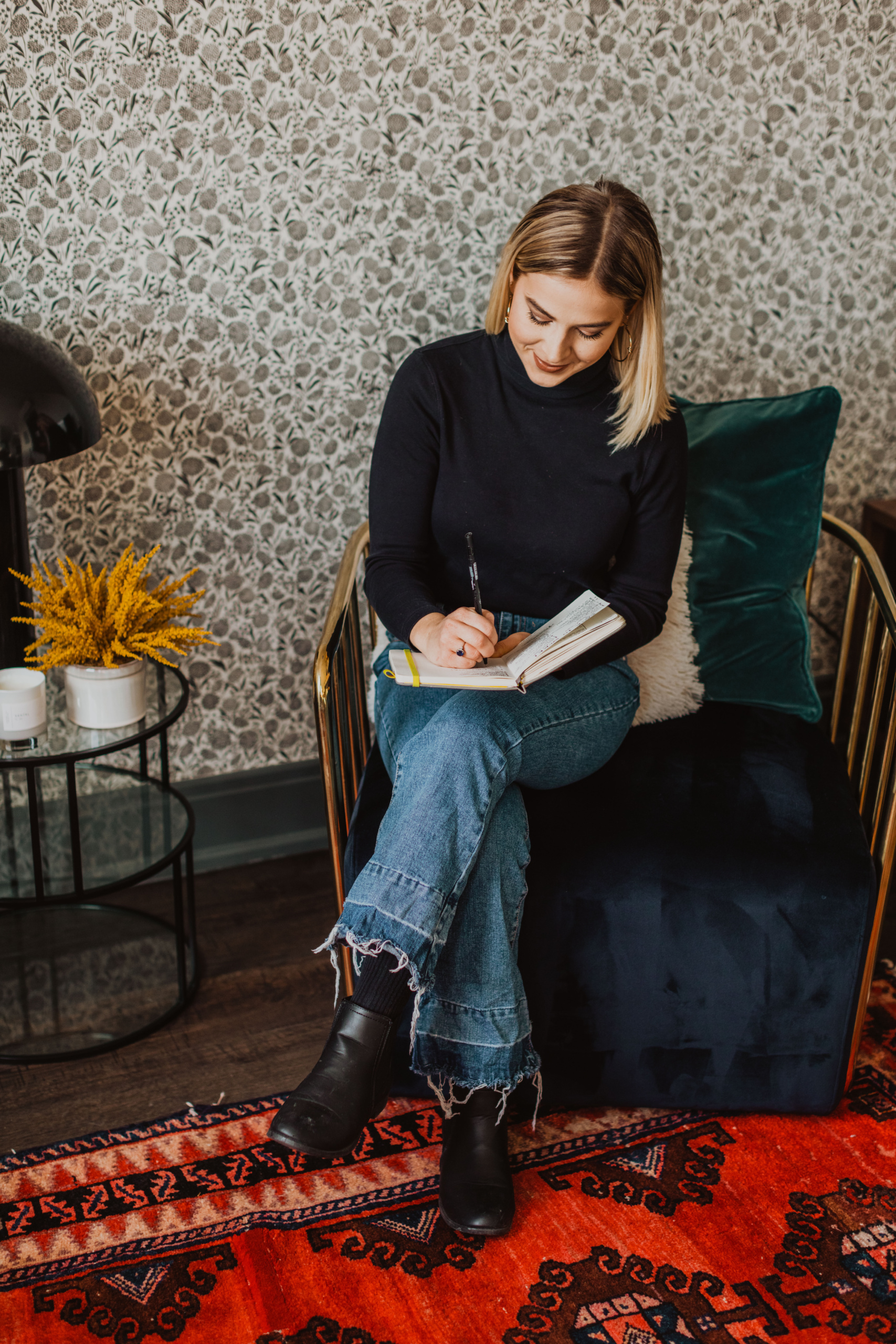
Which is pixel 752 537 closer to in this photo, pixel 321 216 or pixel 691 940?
pixel 691 940

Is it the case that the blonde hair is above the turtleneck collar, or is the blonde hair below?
above

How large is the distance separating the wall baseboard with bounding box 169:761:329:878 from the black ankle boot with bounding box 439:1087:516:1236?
2.80 ft

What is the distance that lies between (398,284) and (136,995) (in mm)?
1306

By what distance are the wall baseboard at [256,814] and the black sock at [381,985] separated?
856 mm

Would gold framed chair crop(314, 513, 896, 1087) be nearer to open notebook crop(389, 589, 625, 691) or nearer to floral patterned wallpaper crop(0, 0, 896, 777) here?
open notebook crop(389, 589, 625, 691)

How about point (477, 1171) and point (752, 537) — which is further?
point (752, 537)

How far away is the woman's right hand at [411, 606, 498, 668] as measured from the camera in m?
1.41

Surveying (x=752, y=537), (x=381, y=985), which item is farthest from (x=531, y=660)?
(x=752, y=537)

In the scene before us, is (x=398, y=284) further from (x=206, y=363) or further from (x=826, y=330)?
(x=826, y=330)

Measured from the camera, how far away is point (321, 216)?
1888 mm

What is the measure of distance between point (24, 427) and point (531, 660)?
0.76 meters

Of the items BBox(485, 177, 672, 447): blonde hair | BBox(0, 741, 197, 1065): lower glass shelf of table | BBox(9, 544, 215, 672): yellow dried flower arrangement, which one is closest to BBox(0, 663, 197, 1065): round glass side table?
BBox(0, 741, 197, 1065): lower glass shelf of table

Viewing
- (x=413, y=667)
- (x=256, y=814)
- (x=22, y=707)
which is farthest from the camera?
(x=256, y=814)

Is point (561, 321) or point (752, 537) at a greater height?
point (561, 321)
